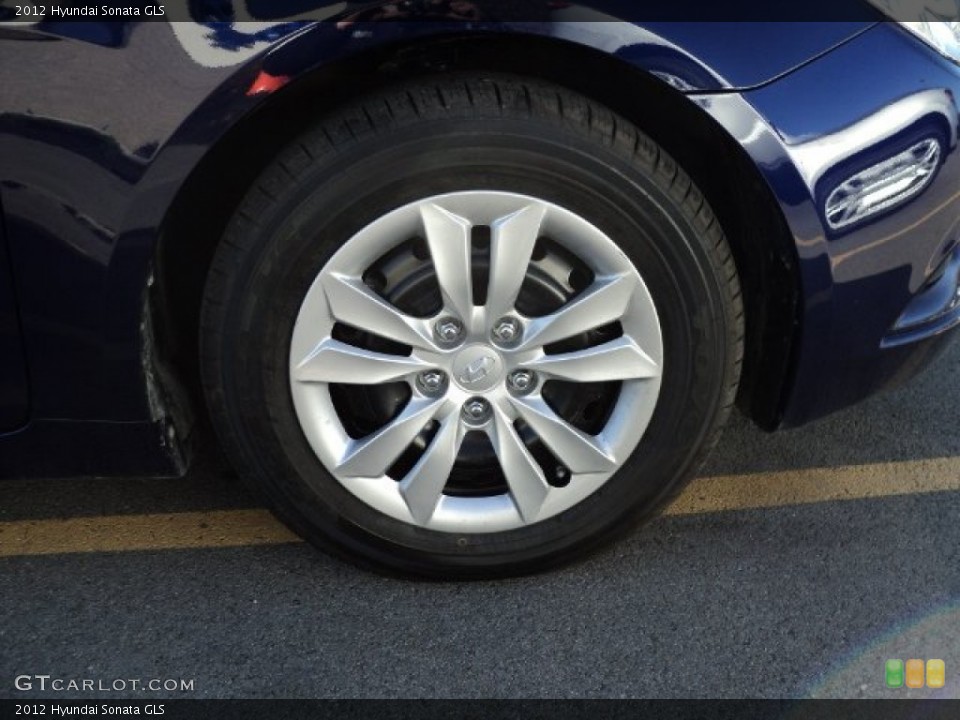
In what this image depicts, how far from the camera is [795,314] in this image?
2.45 metres

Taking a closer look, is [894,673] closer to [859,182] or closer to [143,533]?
[859,182]

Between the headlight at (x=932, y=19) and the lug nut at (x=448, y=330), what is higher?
the headlight at (x=932, y=19)

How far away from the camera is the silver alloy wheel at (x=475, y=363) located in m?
2.32

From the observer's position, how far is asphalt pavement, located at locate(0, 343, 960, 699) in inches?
93.2

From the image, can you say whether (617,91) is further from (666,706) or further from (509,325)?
(666,706)

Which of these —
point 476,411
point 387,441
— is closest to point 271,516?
point 387,441

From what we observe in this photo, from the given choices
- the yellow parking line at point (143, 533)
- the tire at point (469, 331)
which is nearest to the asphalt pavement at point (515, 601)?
the yellow parking line at point (143, 533)

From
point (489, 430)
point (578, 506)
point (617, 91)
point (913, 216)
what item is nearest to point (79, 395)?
point (489, 430)

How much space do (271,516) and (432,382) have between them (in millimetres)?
609

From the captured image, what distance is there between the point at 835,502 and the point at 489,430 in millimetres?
872

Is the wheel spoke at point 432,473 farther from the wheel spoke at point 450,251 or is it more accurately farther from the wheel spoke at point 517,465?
the wheel spoke at point 450,251

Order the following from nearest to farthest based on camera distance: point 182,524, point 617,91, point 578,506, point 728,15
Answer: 1. point 728,15
2. point 617,91
3. point 578,506
4. point 182,524

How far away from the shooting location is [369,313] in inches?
93.2

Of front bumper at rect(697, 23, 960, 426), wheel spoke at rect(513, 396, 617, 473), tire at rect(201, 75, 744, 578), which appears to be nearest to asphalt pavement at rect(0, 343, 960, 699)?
tire at rect(201, 75, 744, 578)
